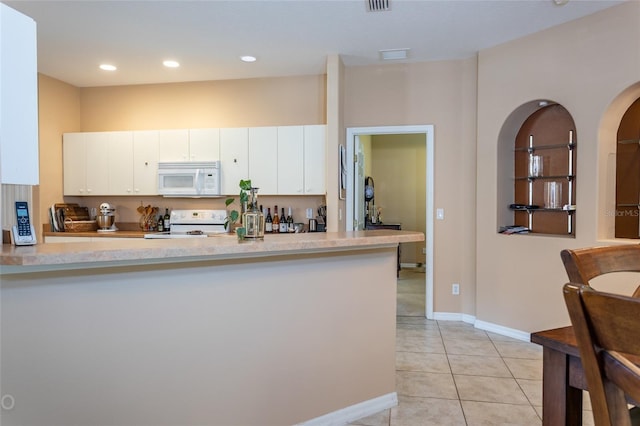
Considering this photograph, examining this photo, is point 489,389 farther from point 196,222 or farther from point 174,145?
point 174,145

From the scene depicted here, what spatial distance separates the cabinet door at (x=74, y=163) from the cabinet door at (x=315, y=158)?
9.18 ft

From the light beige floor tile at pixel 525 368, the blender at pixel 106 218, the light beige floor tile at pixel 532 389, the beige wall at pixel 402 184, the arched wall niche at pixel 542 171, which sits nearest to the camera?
the light beige floor tile at pixel 532 389

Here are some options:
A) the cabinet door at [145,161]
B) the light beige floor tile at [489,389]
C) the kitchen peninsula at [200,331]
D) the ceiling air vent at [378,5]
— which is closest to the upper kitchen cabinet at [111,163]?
the cabinet door at [145,161]

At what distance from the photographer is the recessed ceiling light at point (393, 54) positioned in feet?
12.9

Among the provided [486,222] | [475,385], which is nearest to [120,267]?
[475,385]

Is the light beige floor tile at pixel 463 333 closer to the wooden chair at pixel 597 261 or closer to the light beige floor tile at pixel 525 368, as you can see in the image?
the light beige floor tile at pixel 525 368

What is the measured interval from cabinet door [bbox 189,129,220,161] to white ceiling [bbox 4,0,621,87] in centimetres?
71

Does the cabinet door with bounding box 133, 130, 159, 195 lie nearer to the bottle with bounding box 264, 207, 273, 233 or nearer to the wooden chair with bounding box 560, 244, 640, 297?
the bottle with bounding box 264, 207, 273, 233

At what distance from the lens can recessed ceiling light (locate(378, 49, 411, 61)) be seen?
3945 millimetres

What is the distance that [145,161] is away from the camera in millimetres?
4754

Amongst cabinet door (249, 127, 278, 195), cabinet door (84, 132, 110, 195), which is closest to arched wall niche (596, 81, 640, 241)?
cabinet door (249, 127, 278, 195)

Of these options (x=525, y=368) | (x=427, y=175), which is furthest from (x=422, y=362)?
(x=427, y=175)

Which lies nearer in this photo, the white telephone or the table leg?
the table leg

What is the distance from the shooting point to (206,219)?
4707mm
